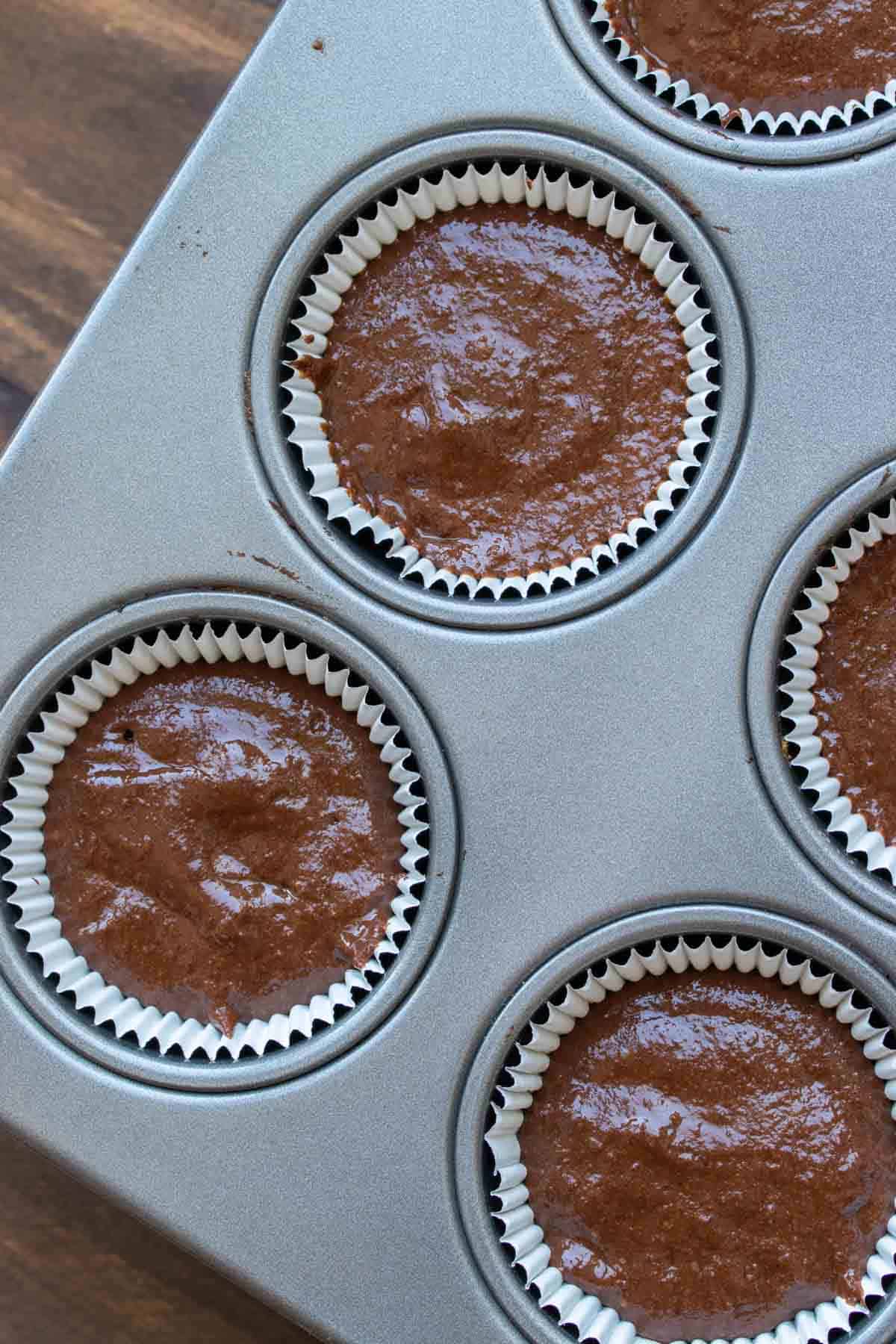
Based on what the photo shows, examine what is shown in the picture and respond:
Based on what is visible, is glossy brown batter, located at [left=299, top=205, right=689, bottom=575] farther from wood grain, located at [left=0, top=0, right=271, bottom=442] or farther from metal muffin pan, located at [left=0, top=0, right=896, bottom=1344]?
wood grain, located at [left=0, top=0, right=271, bottom=442]

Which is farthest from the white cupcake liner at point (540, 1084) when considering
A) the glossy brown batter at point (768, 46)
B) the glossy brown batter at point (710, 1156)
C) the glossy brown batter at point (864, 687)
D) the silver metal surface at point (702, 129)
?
the glossy brown batter at point (768, 46)

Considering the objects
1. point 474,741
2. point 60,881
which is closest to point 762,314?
point 474,741

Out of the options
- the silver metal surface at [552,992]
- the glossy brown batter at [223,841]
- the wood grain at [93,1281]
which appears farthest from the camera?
the wood grain at [93,1281]

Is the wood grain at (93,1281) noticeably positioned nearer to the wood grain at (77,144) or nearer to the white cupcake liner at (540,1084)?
the white cupcake liner at (540,1084)

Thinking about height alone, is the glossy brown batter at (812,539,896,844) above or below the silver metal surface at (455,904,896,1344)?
above

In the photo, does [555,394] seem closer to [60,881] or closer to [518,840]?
[518,840]

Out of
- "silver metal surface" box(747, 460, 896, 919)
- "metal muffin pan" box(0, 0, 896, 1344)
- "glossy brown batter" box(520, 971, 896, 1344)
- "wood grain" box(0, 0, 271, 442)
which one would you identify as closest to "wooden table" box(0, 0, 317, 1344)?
"wood grain" box(0, 0, 271, 442)
